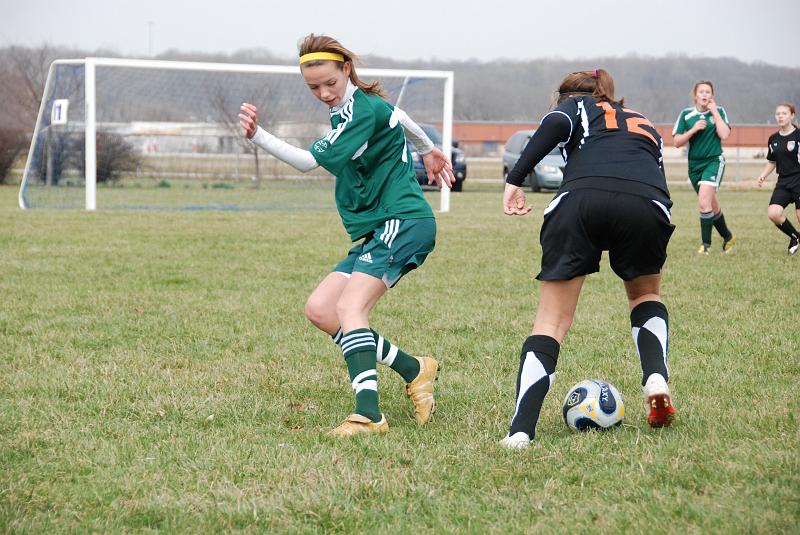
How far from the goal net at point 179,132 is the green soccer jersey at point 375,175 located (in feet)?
44.5

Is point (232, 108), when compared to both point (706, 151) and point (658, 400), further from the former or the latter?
point (658, 400)

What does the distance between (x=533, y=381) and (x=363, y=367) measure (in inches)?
30.9

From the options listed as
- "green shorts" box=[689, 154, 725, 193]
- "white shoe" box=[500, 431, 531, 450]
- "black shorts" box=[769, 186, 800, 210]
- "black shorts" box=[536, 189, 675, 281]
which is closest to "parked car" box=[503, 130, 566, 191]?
"green shorts" box=[689, 154, 725, 193]

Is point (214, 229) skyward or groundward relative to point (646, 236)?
groundward

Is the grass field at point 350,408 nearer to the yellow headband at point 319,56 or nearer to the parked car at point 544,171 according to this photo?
the yellow headband at point 319,56

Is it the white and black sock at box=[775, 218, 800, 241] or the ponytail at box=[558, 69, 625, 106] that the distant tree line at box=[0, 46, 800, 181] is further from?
the ponytail at box=[558, 69, 625, 106]

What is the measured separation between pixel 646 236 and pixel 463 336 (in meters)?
2.70

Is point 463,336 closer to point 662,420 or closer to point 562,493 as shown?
point 662,420

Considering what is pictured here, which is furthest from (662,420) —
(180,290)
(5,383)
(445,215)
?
(445,215)

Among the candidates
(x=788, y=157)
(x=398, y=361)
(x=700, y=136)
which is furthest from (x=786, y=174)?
(x=398, y=361)

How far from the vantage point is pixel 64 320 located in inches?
275

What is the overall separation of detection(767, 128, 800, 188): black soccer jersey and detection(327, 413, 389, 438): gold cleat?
8546 mm

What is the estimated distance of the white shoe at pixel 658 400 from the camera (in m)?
4.09

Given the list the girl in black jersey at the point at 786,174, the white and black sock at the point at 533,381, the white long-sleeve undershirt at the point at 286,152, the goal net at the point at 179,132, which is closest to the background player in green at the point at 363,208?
the white long-sleeve undershirt at the point at 286,152
